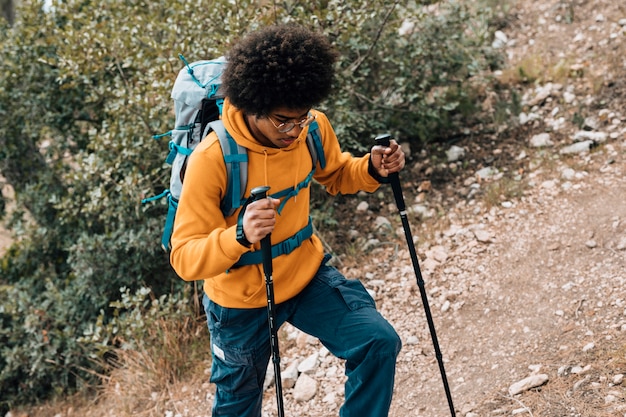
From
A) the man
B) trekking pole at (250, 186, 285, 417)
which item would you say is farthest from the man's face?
trekking pole at (250, 186, 285, 417)

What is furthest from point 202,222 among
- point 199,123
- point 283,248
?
point 199,123

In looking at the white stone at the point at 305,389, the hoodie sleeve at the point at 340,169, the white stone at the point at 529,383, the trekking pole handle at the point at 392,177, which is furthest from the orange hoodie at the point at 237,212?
the white stone at the point at 305,389

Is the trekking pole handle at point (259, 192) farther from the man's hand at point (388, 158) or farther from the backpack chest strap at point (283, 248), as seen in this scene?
the man's hand at point (388, 158)

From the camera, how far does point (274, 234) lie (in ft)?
10.3

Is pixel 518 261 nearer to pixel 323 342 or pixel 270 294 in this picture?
pixel 323 342

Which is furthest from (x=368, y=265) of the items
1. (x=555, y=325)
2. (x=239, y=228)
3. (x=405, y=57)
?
(x=239, y=228)

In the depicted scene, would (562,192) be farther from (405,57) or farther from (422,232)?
(405,57)

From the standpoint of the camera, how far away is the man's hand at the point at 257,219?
2584mm

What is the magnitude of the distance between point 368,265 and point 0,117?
446 cm

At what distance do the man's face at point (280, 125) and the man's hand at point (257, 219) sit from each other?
388mm

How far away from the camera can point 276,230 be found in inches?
123

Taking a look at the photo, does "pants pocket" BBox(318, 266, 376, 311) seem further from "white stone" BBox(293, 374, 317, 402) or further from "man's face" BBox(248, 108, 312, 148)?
"white stone" BBox(293, 374, 317, 402)

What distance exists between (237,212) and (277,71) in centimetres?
69

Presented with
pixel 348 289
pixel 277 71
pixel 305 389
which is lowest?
pixel 305 389
